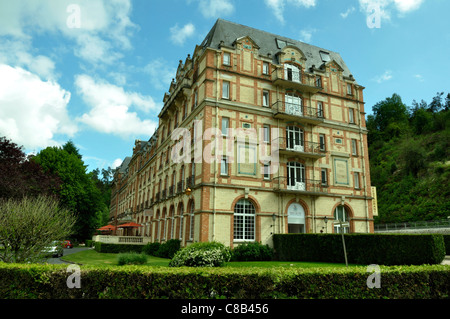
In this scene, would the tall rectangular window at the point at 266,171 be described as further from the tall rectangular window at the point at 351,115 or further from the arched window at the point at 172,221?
the tall rectangular window at the point at 351,115

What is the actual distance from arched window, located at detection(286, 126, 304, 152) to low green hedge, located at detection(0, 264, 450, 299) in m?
19.8

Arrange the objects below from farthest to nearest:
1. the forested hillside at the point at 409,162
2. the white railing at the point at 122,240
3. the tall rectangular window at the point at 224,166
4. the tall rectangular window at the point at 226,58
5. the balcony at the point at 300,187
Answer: the forested hillside at the point at 409,162, the white railing at the point at 122,240, the tall rectangular window at the point at 226,58, the balcony at the point at 300,187, the tall rectangular window at the point at 224,166

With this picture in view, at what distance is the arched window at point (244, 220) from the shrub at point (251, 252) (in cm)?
109

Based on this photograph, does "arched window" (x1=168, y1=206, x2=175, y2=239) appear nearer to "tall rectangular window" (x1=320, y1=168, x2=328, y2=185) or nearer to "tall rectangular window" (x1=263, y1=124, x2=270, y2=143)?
"tall rectangular window" (x1=263, y1=124, x2=270, y2=143)

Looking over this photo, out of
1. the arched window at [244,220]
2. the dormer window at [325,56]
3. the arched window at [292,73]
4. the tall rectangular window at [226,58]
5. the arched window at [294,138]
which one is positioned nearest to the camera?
the arched window at [244,220]

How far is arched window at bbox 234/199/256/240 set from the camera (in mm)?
24547

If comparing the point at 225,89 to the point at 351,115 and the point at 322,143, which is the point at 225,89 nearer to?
the point at 322,143

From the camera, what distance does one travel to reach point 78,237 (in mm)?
55594

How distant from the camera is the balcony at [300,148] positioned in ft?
87.2

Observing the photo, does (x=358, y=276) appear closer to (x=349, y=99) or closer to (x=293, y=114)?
(x=293, y=114)

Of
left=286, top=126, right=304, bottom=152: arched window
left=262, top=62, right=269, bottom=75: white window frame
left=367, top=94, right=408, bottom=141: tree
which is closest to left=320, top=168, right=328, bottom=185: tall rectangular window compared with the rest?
left=286, top=126, right=304, bottom=152: arched window

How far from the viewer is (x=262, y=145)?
2644 cm

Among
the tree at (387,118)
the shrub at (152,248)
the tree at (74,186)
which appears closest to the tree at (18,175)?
the tree at (74,186)
